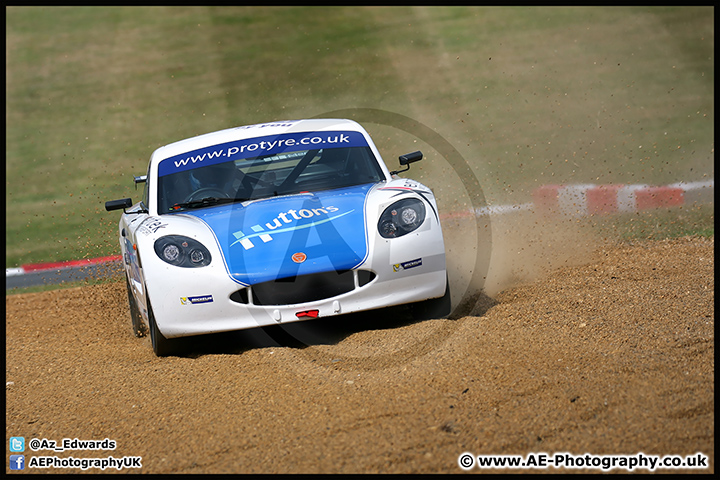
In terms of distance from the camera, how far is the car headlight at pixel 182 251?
16.0ft

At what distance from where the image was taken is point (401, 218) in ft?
16.6

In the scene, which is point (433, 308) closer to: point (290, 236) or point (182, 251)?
point (290, 236)

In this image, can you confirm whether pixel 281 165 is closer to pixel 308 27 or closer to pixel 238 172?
pixel 238 172

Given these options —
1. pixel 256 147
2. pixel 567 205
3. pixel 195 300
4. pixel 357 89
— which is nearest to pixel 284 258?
pixel 195 300

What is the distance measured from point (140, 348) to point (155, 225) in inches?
45.8

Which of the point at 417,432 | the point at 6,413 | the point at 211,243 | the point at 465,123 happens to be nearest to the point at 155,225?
the point at 211,243

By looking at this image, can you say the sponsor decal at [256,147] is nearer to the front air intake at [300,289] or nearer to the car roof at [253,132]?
the car roof at [253,132]

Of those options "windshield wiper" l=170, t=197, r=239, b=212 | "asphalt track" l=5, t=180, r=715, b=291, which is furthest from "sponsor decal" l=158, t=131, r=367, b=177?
"asphalt track" l=5, t=180, r=715, b=291

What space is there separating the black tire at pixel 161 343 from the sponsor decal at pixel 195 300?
375 millimetres

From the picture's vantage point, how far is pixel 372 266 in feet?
15.8

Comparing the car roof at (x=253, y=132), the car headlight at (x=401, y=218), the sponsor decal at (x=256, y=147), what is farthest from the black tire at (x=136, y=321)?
the car headlight at (x=401, y=218)

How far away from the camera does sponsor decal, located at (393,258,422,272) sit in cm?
487

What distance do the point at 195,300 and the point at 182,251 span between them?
1.22 feet

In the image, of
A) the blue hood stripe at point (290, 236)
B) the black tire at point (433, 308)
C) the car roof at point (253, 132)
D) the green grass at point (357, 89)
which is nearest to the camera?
the blue hood stripe at point (290, 236)
